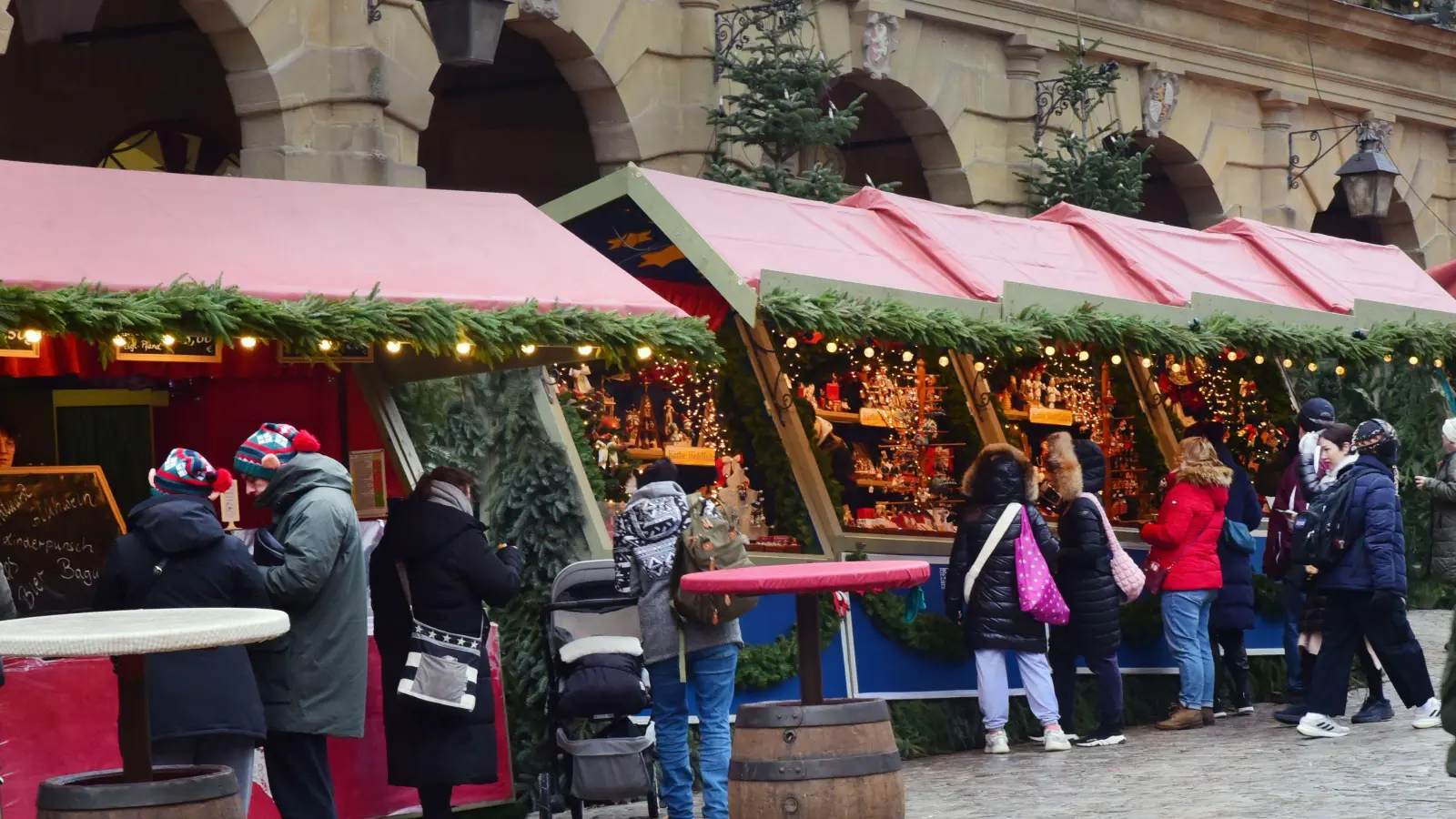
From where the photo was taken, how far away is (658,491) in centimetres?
837

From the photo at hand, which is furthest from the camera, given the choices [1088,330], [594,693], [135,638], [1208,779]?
[1088,330]

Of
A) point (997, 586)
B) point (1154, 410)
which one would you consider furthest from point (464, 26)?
point (1154, 410)

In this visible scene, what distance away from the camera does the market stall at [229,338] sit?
7.25m

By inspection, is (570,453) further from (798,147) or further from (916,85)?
(916,85)

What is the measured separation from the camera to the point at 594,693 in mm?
8656

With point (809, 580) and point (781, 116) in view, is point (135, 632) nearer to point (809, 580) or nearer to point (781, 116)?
point (809, 580)

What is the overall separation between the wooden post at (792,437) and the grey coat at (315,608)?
3.82 meters

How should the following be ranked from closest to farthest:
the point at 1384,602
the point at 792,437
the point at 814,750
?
the point at 814,750 → the point at 1384,602 → the point at 792,437

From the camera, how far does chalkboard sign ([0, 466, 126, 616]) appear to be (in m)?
8.23

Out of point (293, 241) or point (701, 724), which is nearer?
point (293, 241)

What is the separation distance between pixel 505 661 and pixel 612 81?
24.9 ft

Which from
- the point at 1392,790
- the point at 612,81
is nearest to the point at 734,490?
the point at 1392,790

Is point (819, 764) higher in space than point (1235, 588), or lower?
lower

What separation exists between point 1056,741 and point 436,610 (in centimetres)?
411
